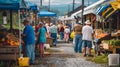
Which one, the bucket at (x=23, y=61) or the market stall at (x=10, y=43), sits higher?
the market stall at (x=10, y=43)

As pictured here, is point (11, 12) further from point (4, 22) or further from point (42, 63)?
point (42, 63)

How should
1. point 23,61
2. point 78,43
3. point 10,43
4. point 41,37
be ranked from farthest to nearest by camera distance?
1. point 78,43
2. point 41,37
3. point 10,43
4. point 23,61

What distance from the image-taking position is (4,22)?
18688mm

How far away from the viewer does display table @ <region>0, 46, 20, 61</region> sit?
1605 centimetres

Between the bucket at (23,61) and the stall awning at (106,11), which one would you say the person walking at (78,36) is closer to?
the stall awning at (106,11)

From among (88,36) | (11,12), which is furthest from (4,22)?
(88,36)

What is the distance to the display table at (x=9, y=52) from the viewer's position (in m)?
16.0

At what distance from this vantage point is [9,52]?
16047mm

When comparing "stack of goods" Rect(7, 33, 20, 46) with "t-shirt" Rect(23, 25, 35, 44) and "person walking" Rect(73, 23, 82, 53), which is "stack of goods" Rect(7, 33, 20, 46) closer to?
"t-shirt" Rect(23, 25, 35, 44)

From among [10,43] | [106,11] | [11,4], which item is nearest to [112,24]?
[106,11]

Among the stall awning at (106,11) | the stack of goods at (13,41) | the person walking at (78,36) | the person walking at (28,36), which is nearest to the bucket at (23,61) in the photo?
the stack of goods at (13,41)

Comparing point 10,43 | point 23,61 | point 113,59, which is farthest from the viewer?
point 10,43

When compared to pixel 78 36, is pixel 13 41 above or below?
above

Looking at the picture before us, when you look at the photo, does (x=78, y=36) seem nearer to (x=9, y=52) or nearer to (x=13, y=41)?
(x=13, y=41)
